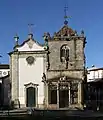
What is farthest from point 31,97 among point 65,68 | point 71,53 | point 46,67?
point 71,53

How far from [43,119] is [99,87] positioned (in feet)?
117

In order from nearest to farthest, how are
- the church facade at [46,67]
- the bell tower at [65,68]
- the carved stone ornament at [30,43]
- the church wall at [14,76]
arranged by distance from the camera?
the bell tower at [65,68], the church facade at [46,67], the church wall at [14,76], the carved stone ornament at [30,43]

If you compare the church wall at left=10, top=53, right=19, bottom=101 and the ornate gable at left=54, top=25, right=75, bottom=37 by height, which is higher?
the ornate gable at left=54, top=25, right=75, bottom=37

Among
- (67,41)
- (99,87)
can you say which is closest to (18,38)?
(67,41)

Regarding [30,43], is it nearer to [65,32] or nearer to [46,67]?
[46,67]

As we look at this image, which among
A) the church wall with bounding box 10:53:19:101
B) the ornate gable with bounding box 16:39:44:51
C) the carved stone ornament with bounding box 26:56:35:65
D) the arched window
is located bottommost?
the church wall with bounding box 10:53:19:101

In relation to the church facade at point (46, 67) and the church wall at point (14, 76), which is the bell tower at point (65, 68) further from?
the church wall at point (14, 76)

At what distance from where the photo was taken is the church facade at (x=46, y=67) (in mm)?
49969

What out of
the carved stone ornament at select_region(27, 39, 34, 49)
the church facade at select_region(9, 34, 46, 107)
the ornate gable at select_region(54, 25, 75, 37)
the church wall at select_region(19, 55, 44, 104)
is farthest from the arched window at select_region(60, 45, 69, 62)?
the carved stone ornament at select_region(27, 39, 34, 49)

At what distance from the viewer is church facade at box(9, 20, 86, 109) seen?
1967 inches

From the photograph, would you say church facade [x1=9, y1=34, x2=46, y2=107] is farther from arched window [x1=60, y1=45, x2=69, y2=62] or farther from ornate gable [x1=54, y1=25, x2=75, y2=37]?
ornate gable [x1=54, y1=25, x2=75, y2=37]

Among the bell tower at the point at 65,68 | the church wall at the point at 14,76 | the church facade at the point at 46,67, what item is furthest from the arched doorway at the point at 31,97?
the bell tower at the point at 65,68

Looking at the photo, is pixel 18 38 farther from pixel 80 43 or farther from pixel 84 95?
pixel 84 95

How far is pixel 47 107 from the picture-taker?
1943 inches
